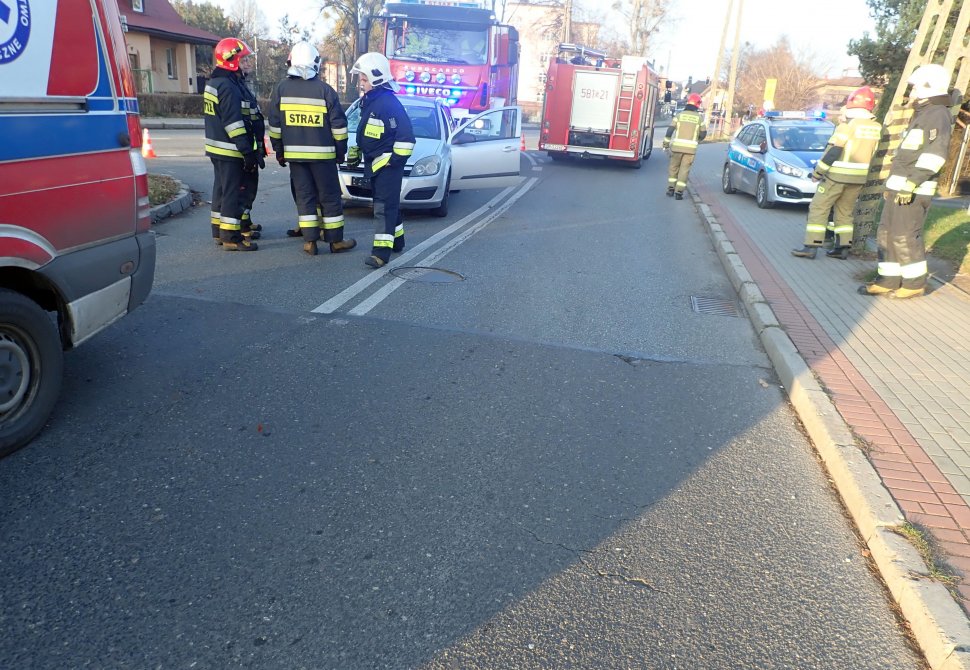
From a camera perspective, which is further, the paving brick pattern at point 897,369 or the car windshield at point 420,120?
the car windshield at point 420,120

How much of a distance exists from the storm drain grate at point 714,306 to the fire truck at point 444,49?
434 inches

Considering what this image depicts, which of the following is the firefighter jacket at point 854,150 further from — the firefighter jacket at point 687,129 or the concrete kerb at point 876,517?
the firefighter jacket at point 687,129

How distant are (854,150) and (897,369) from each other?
A: 4232 millimetres

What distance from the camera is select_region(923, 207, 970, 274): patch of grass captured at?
9492 mm

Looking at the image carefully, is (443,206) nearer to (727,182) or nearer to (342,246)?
(342,246)

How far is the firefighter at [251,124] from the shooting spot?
787 cm

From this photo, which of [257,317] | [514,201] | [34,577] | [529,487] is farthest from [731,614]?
[514,201]

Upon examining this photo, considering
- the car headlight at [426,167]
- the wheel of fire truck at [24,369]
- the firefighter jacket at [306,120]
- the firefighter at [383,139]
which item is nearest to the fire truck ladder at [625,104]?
the car headlight at [426,167]

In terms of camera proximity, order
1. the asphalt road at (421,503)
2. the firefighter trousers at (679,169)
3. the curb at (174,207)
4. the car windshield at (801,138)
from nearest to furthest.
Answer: the asphalt road at (421,503) → the curb at (174,207) → the car windshield at (801,138) → the firefighter trousers at (679,169)

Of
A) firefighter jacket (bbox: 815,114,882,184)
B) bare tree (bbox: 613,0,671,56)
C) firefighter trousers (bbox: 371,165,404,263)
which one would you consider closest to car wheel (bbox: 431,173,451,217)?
firefighter trousers (bbox: 371,165,404,263)

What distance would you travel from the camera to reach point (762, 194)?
14336 mm

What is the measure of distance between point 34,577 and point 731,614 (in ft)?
8.79

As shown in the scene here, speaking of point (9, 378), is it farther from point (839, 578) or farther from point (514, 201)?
point (514, 201)

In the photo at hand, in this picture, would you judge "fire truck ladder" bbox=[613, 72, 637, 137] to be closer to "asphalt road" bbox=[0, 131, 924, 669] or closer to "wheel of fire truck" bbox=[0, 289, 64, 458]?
"asphalt road" bbox=[0, 131, 924, 669]
